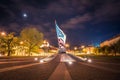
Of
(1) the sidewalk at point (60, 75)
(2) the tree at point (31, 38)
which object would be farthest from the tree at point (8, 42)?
(1) the sidewalk at point (60, 75)

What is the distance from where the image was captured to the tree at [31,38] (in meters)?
82.9

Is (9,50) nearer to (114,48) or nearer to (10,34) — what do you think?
(10,34)

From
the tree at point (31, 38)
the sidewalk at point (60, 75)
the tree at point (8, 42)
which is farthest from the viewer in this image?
the tree at point (31, 38)

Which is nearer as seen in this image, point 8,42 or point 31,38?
point 8,42

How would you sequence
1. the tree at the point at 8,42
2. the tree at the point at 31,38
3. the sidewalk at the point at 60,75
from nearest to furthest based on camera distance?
1. the sidewalk at the point at 60,75
2. the tree at the point at 8,42
3. the tree at the point at 31,38

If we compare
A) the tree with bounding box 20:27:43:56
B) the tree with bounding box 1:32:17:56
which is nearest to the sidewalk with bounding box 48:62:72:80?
the tree with bounding box 1:32:17:56

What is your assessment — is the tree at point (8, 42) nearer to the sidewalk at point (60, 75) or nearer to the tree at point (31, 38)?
the tree at point (31, 38)

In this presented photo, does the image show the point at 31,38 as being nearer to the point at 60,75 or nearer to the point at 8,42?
the point at 8,42

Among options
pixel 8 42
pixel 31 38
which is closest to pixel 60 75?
pixel 8 42

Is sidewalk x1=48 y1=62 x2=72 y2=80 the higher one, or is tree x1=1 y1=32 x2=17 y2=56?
tree x1=1 y1=32 x2=17 y2=56

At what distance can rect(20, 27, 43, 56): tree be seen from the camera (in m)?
82.9

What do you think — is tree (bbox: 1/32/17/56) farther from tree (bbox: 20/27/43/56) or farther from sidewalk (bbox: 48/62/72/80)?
sidewalk (bbox: 48/62/72/80)

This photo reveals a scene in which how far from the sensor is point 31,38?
8331cm

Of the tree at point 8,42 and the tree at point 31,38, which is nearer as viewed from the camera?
the tree at point 8,42
